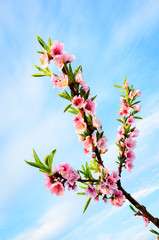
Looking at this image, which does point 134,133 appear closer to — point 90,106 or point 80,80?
point 90,106

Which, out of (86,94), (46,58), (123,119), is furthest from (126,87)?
(46,58)

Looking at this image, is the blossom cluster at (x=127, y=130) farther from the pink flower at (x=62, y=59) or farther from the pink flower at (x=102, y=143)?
the pink flower at (x=62, y=59)

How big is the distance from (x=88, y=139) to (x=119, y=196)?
47.7 inches

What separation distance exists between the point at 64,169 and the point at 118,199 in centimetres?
126

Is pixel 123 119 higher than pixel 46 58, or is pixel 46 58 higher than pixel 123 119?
pixel 46 58

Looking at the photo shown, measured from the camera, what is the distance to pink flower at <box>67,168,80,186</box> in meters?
3.90

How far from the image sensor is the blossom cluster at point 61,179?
3.84 m

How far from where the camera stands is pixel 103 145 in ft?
14.6

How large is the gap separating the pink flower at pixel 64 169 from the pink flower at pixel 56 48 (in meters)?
1.96

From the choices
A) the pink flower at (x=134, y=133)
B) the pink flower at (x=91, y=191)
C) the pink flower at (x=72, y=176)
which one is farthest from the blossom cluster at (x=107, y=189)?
the pink flower at (x=134, y=133)

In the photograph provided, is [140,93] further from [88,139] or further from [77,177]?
Answer: [77,177]

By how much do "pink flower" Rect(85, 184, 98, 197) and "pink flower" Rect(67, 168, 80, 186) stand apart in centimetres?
38

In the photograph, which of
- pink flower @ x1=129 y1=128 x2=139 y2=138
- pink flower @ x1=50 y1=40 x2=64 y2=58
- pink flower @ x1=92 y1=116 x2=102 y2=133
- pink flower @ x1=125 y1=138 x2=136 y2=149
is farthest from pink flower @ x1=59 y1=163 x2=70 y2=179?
pink flower @ x1=129 y1=128 x2=139 y2=138

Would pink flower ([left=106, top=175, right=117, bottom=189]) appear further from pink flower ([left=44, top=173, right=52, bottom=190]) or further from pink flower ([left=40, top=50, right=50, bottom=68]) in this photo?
pink flower ([left=40, top=50, right=50, bottom=68])
